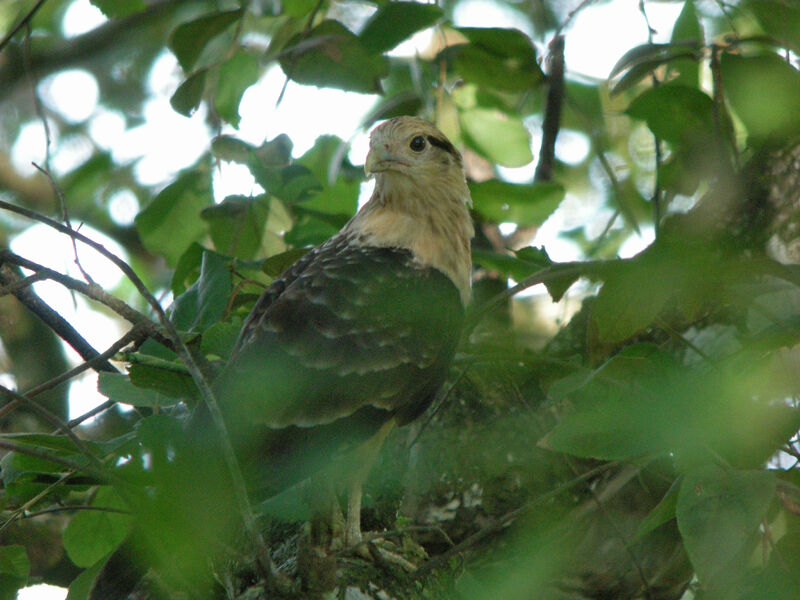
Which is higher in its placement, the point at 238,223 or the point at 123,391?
the point at 238,223

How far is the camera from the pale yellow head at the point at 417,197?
4.10 meters

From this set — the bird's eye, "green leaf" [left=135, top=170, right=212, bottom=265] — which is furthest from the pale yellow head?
"green leaf" [left=135, top=170, right=212, bottom=265]

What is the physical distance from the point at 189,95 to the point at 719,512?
2.69 metres

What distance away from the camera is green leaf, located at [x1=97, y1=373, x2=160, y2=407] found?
2807mm

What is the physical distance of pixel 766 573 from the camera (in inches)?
86.8

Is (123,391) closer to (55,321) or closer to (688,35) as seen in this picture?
(55,321)

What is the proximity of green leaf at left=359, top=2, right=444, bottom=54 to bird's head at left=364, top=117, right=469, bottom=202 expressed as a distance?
671 millimetres

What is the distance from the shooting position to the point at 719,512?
1.99 meters

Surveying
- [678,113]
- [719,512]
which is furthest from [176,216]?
[719,512]

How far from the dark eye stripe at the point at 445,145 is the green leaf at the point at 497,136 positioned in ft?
0.35

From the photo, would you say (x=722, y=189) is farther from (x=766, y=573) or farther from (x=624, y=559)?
(x=766, y=573)

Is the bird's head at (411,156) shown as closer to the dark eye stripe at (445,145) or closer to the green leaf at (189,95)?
the dark eye stripe at (445,145)

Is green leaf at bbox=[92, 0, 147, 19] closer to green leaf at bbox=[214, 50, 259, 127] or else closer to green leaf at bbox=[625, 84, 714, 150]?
green leaf at bbox=[214, 50, 259, 127]

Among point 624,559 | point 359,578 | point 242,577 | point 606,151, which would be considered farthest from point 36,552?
point 606,151
